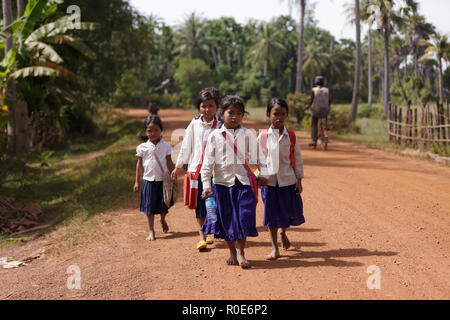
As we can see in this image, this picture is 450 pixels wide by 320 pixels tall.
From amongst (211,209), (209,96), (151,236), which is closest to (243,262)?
(211,209)

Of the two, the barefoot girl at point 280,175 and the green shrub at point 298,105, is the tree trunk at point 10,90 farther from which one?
the green shrub at point 298,105

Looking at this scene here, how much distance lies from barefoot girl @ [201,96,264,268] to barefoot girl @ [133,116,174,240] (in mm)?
1520

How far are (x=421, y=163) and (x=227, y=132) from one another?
8184mm

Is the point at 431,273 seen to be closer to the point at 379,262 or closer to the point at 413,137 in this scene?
the point at 379,262

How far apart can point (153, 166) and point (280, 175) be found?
6.20 feet

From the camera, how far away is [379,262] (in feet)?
15.1

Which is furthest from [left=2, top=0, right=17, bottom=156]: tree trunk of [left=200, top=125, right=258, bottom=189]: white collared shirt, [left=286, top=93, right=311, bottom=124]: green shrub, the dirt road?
[left=286, top=93, right=311, bottom=124]: green shrub

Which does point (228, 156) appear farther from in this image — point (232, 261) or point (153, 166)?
point (153, 166)

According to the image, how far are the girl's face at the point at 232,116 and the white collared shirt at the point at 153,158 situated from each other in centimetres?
170

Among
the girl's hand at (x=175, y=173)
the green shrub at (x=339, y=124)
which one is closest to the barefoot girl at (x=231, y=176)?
the girl's hand at (x=175, y=173)

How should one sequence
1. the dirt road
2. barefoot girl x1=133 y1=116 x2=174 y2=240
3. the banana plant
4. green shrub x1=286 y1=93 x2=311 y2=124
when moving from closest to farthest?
the dirt road, barefoot girl x1=133 y1=116 x2=174 y2=240, the banana plant, green shrub x1=286 y1=93 x2=311 y2=124

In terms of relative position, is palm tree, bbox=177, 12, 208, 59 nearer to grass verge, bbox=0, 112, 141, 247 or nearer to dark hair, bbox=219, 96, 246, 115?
grass verge, bbox=0, 112, 141, 247

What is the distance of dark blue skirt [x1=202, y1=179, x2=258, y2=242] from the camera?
14.6 feet

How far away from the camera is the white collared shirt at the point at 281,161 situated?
4.82 meters
